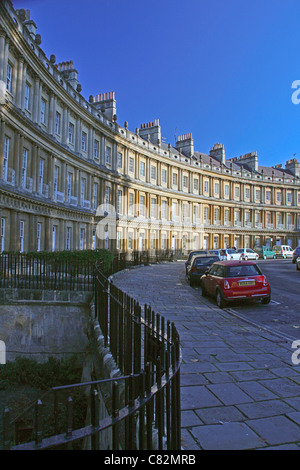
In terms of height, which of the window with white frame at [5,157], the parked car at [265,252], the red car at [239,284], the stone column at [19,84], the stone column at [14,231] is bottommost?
the red car at [239,284]

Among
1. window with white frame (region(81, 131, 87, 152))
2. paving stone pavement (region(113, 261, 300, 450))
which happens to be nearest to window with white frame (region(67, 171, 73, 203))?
window with white frame (region(81, 131, 87, 152))

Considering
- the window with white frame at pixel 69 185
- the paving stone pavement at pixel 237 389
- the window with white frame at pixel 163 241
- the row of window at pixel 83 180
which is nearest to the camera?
the paving stone pavement at pixel 237 389

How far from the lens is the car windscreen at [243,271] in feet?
39.2

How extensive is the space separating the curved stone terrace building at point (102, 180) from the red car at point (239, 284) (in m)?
12.8

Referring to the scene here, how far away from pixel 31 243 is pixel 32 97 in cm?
940

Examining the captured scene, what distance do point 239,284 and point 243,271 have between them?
0.63 metres

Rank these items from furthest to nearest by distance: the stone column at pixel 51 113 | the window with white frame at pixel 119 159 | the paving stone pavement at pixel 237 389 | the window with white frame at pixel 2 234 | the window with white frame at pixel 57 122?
1. the window with white frame at pixel 119 159
2. the window with white frame at pixel 57 122
3. the stone column at pixel 51 113
4. the window with white frame at pixel 2 234
5. the paving stone pavement at pixel 237 389

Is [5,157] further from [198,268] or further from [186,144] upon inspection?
[186,144]

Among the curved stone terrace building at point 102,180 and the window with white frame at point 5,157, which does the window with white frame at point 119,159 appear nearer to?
the curved stone terrace building at point 102,180

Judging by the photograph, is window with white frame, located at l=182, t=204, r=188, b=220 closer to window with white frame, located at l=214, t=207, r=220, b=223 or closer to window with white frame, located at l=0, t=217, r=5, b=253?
window with white frame, located at l=214, t=207, r=220, b=223

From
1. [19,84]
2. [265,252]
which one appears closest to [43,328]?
[19,84]

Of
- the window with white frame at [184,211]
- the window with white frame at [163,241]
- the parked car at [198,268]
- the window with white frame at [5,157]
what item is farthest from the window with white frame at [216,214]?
the window with white frame at [5,157]

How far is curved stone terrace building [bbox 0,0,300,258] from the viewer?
20.8 meters

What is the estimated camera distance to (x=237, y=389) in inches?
180
